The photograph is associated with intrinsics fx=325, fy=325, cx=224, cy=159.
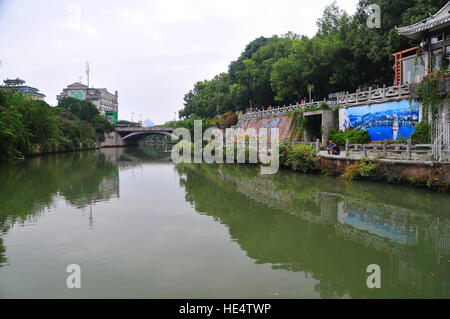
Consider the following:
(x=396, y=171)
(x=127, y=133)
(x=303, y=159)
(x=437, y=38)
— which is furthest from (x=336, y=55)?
(x=127, y=133)

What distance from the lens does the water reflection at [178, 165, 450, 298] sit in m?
5.11

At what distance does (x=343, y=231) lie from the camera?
7.50m

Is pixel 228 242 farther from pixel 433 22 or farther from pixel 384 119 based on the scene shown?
pixel 433 22

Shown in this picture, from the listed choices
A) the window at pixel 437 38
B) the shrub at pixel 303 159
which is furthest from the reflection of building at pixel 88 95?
the window at pixel 437 38

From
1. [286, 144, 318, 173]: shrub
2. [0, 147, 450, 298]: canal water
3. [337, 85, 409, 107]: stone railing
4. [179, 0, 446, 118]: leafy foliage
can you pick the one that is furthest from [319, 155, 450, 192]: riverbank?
[179, 0, 446, 118]: leafy foliage

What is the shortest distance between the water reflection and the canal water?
3cm

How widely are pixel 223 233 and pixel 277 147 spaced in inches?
437

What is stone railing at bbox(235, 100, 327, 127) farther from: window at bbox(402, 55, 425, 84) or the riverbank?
the riverbank

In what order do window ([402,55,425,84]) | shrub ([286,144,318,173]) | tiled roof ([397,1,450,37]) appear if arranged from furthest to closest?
shrub ([286,144,318,173]) < window ([402,55,425,84]) < tiled roof ([397,1,450,37])

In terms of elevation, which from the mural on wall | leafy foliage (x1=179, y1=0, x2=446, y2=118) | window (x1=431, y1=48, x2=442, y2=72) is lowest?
the mural on wall

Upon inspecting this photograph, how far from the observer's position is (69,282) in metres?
5.02

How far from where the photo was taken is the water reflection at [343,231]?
16.8ft
